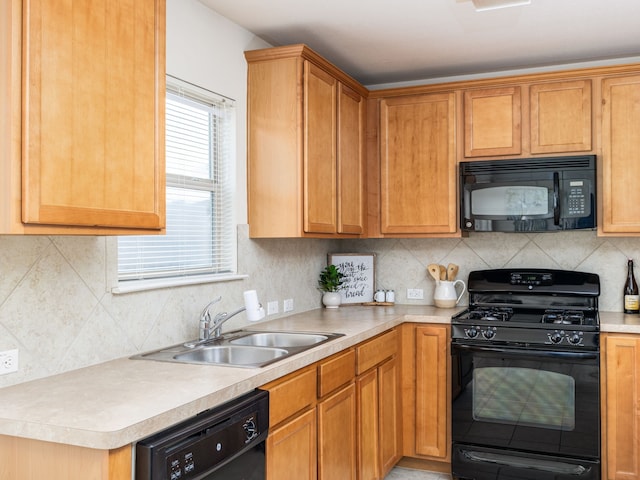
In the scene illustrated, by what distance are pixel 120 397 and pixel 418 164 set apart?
2659 mm

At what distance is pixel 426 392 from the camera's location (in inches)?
144

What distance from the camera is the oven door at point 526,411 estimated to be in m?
3.24

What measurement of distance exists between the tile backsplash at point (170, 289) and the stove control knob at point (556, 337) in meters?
0.73

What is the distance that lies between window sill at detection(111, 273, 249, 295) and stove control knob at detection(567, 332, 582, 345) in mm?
1781

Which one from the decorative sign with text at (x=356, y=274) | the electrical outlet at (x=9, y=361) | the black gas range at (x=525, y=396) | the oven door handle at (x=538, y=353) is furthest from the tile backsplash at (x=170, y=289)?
the oven door handle at (x=538, y=353)

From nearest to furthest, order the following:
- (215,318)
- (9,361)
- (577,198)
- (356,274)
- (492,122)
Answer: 1. (9,361)
2. (215,318)
3. (577,198)
4. (492,122)
5. (356,274)

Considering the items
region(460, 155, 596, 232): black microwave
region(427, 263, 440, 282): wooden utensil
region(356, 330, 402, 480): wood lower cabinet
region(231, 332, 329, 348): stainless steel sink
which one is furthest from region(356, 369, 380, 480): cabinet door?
A: region(460, 155, 596, 232): black microwave

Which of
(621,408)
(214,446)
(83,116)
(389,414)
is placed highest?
(83,116)

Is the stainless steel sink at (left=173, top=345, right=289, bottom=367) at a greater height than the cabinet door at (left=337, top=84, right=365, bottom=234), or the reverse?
the cabinet door at (left=337, top=84, right=365, bottom=234)

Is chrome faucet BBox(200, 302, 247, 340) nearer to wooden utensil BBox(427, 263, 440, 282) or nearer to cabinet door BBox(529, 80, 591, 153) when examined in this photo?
wooden utensil BBox(427, 263, 440, 282)

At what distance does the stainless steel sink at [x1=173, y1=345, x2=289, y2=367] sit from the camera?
2568 mm

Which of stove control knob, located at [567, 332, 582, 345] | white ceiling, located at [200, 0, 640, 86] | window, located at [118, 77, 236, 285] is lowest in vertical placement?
stove control knob, located at [567, 332, 582, 345]

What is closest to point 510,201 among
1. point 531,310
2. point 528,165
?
point 528,165

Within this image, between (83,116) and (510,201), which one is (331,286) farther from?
(83,116)
